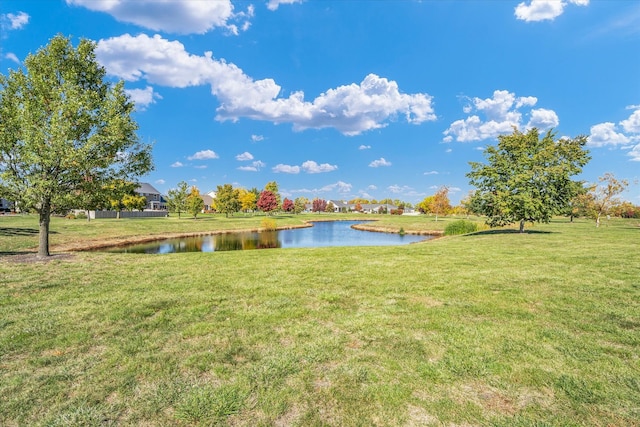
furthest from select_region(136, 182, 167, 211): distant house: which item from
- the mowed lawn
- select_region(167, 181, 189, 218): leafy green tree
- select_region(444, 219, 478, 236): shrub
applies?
the mowed lawn

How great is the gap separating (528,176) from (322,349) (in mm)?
25833

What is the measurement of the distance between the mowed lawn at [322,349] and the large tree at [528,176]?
1444 cm

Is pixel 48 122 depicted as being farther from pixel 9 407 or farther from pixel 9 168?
pixel 9 407

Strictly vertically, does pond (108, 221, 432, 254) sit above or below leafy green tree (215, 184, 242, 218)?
below

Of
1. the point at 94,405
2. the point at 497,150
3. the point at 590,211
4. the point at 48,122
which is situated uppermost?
the point at 497,150

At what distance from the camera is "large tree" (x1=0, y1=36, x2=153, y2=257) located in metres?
12.2

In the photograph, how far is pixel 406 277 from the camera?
418 inches

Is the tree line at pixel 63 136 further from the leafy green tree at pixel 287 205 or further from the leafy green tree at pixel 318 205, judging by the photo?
the leafy green tree at pixel 318 205

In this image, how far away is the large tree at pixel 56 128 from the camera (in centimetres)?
1225

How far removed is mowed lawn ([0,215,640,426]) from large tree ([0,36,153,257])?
419 centimetres

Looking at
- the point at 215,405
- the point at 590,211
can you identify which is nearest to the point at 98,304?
Answer: the point at 215,405

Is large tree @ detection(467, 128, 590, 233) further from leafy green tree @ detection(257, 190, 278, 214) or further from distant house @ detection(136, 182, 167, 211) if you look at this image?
distant house @ detection(136, 182, 167, 211)

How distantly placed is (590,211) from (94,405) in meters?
55.0

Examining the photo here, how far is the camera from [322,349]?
17.7ft
